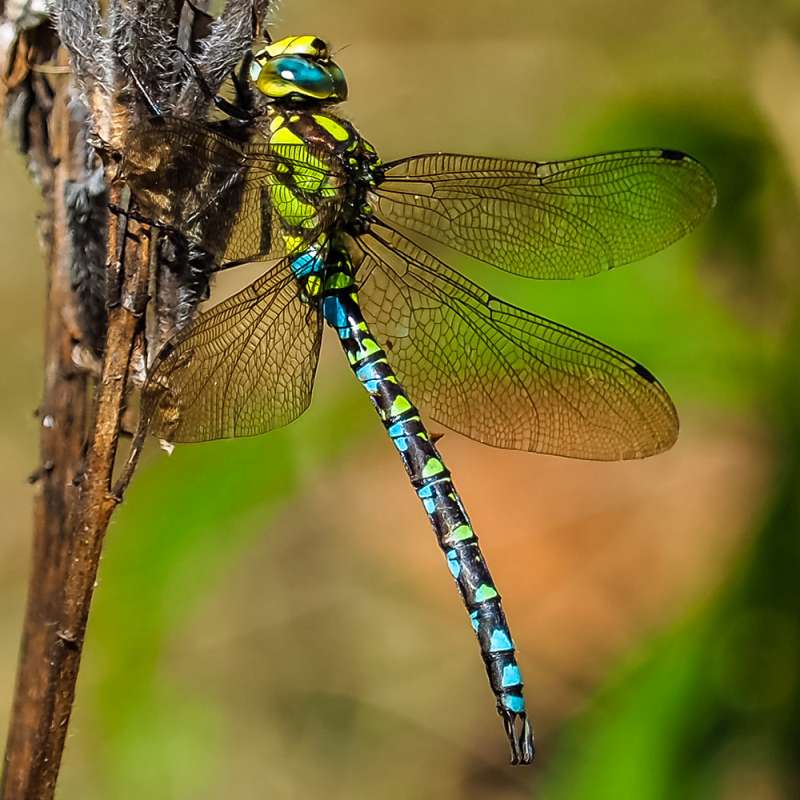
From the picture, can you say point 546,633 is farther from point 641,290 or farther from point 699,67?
point 699,67

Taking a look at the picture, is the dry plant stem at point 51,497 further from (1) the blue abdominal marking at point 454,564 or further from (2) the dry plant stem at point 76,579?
(1) the blue abdominal marking at point 454,564

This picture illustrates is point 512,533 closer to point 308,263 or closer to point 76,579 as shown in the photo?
point 308,263

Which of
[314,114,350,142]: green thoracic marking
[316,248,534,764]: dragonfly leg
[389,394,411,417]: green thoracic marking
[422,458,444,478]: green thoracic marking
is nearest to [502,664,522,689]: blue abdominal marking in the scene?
[316,248,534,764]: dragonfly leg

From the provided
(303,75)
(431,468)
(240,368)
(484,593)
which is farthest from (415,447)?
(303,75)

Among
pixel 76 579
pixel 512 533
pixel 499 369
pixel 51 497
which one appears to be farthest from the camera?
pixel 512 533

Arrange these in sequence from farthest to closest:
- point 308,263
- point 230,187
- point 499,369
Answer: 1. point 499,369
2. point 308,263
3. point 230,187

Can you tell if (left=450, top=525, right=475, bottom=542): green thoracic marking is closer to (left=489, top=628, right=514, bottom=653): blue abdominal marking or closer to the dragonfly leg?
the dragonfly leg

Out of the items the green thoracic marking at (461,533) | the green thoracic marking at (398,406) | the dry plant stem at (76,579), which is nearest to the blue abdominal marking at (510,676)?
the green thoracic marking at (461,533)
